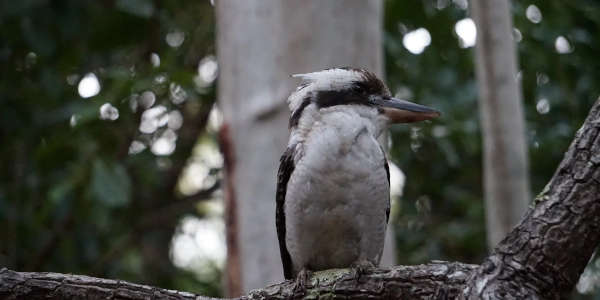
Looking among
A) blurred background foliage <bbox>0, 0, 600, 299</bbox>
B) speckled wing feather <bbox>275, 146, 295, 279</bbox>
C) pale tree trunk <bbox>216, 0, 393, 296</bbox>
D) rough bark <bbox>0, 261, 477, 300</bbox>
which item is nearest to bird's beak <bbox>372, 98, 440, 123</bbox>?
speckled wing feather <bbox>275, 146, 295, 279</bbox>

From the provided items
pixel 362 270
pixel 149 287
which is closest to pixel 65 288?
pixel 149 287

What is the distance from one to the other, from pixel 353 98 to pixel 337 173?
0.44 m

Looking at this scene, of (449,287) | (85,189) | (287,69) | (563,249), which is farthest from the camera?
(85,189)

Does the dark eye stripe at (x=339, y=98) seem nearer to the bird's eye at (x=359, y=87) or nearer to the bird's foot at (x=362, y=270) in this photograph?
the bird's eye at (x=359, y=87)

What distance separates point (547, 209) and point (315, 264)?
47.4 inches

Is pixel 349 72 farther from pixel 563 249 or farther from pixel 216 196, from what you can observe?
pixel 216 196

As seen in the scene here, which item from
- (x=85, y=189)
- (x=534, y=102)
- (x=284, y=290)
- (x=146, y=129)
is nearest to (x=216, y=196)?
(x=146, y=129)

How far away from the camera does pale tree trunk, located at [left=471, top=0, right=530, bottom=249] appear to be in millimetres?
4293

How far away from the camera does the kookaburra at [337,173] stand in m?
3.27

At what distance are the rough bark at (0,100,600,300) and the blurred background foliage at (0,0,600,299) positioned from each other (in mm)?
2275

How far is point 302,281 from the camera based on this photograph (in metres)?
3.03

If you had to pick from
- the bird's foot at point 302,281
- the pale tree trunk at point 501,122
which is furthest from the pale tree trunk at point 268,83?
the bird's foot at point 302,281

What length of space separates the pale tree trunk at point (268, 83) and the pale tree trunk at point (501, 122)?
0.56 meters

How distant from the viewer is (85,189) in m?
5.38
